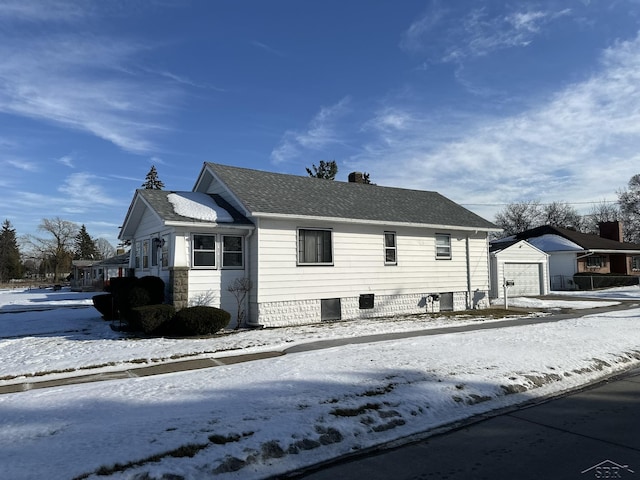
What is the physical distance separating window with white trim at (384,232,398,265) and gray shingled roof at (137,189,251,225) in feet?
18.8

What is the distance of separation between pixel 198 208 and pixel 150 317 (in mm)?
4007

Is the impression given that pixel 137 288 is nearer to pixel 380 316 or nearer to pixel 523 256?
pixel 380 316

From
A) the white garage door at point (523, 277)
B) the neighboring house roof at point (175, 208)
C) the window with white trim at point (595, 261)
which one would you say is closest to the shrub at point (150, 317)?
the neighboring house roof at point (175, 208)

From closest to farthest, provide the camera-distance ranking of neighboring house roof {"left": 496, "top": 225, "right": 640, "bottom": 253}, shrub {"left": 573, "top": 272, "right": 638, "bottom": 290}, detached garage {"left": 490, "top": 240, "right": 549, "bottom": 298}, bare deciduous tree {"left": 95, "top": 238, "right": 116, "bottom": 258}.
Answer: detached garage {"left": 490, "top": 240, "right": 549, "bottom": 298}, shrub {"left": 573, "top": 272, "right": 638, "bottom": 290}, neighboring house roof {"left": 496, "top": 225, "right": 640, "bottom": 253}, bare deciduous tree {"left": 95, "top": 238, "right": 116, "bottom": 258}

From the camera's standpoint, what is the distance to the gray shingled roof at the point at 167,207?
13828mm

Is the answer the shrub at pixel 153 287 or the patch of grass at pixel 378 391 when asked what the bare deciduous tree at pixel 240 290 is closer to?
the shrub at pixel 153 287

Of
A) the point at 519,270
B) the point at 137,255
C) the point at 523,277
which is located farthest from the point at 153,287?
the point at 523,277

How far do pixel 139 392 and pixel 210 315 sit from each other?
5.96 metres

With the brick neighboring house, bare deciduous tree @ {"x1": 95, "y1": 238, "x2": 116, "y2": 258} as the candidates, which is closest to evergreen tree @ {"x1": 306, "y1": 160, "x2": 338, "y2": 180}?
the brick neighboring house

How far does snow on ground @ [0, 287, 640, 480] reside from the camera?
15.4 feet

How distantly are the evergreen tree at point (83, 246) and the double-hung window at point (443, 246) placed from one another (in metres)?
81.2

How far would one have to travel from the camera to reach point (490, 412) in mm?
6566

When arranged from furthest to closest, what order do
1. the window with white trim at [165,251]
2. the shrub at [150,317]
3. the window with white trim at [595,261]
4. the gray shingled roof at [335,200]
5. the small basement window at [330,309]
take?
the window with white trim at [595,261], the small basement window at [330,309], the gray shingled roof at [335,200], the window with white trim at [165,251], the shrub at [150,317]

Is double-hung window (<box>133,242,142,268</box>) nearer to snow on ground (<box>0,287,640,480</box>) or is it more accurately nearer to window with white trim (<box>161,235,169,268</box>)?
window with white trim (<box>161,235,169,268</box>)
